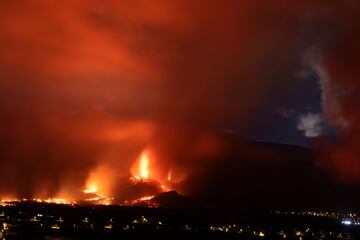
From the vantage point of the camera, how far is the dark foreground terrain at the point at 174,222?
368 ft

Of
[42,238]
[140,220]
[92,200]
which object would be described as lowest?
[42,238]

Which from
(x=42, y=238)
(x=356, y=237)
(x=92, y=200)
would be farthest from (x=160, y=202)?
(x=42, y=238)

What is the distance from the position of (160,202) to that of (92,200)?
944 inches

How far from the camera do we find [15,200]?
18238 centimetres

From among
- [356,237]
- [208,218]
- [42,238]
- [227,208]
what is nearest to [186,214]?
[208,218]

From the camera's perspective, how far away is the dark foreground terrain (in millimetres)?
112125

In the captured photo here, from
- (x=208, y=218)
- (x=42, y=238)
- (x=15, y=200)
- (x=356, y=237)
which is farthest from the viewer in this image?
(x=15, y=200)

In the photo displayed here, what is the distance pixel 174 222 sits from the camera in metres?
141

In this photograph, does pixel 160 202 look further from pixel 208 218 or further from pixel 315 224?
pixel 315 224

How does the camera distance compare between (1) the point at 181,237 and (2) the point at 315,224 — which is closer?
(1) the point at 181,237

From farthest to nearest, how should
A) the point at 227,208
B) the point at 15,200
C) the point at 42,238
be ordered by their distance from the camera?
the point at 227,208, the point at 15,200, the point at 42,238

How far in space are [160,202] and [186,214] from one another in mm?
25835

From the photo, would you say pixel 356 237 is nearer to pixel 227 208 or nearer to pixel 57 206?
pixel 227 208

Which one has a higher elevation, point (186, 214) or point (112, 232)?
point (186, 214)
